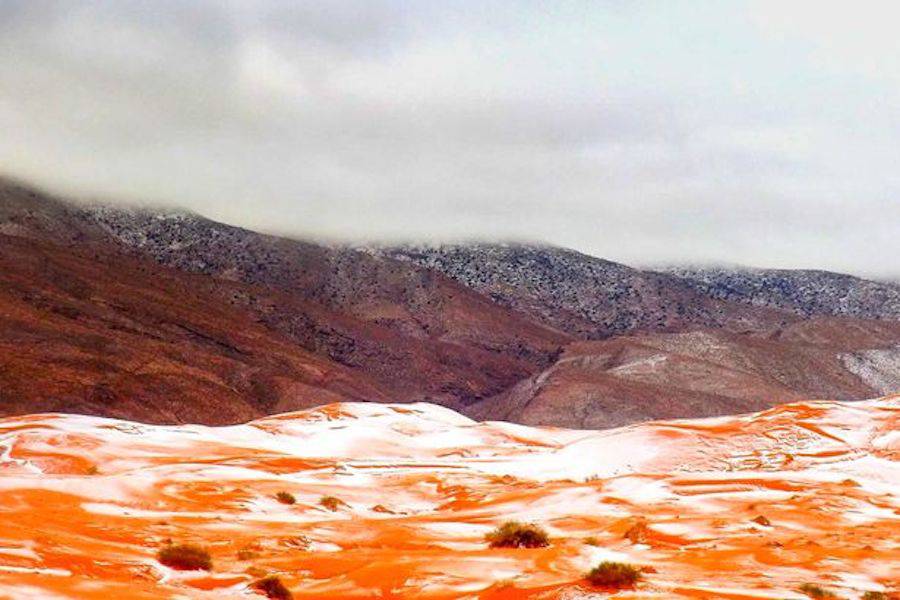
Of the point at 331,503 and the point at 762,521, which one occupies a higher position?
the point at 762,521

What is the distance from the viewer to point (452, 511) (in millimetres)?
29469

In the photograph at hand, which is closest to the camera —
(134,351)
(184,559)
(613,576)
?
(613,576)

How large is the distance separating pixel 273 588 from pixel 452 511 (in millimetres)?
14724

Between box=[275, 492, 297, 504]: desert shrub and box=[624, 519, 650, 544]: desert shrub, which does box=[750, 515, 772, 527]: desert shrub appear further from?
box=[275, 492, 297, 504]: desert shrub

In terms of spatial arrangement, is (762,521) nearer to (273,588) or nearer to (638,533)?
(638,533)

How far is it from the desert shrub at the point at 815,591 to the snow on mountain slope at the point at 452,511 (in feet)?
1.03

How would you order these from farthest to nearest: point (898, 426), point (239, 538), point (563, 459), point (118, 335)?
1. point (118, 335)
2. point (898, 426)
3. point (563, 459)
4. point (239, 538)

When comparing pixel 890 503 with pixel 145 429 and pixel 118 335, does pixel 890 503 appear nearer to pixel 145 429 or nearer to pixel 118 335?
pixel 145 429

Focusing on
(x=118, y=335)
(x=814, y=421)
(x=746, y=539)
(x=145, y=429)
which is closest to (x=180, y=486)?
(x=746, y=539)

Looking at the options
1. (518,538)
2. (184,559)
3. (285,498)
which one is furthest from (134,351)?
(184,559)

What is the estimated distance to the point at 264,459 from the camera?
42688mm

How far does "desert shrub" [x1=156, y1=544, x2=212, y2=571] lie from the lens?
1647 centimetres

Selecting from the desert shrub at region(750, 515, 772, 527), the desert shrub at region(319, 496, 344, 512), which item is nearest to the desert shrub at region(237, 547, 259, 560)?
the desert shrub at region(319, 496, 344, 512)

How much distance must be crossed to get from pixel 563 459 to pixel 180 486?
22.6 metres
